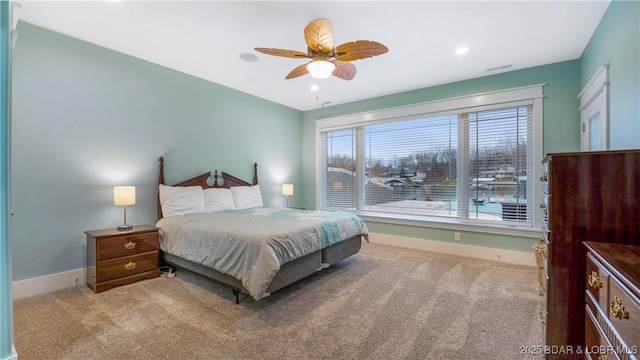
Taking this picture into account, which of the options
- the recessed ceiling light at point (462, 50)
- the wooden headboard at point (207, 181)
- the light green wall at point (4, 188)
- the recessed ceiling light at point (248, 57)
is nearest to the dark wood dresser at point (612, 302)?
the recessed ceiling light at point (462, 50)

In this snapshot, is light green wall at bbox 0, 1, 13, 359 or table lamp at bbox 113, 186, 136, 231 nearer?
light green wall at bbox 0, 1, 13, 359

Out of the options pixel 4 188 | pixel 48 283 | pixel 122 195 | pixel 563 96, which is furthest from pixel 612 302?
pixel 48 283

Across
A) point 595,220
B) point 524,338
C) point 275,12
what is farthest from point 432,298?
point 275,12

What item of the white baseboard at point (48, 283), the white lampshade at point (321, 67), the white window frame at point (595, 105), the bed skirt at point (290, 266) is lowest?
the white baseboard at point (48, 283)

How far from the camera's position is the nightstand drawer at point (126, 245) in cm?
275

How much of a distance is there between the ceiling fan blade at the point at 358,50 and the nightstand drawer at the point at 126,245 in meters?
2.87

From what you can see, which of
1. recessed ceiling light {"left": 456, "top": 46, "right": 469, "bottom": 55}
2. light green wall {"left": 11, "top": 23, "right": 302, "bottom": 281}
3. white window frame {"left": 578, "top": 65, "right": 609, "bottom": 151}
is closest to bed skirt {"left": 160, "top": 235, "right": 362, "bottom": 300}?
light green wall {"left": 11, "top": 23, "right": 302, "bottom": 281}

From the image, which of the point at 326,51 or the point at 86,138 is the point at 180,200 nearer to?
the point at 86,138

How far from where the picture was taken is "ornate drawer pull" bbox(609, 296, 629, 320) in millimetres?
911

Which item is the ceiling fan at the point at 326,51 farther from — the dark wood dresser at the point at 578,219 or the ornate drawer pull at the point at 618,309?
the ornate drawer pull at the point at 618,309

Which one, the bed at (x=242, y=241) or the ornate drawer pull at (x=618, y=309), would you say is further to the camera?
the bed at (x=242, y=241)

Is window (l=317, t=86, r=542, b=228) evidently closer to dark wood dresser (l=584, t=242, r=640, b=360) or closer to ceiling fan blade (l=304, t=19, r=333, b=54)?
ceiling fan blade (l=304, t=19, r=333, b=54)

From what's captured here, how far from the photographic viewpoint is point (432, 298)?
2637mm

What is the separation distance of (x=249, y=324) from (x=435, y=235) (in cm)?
325
